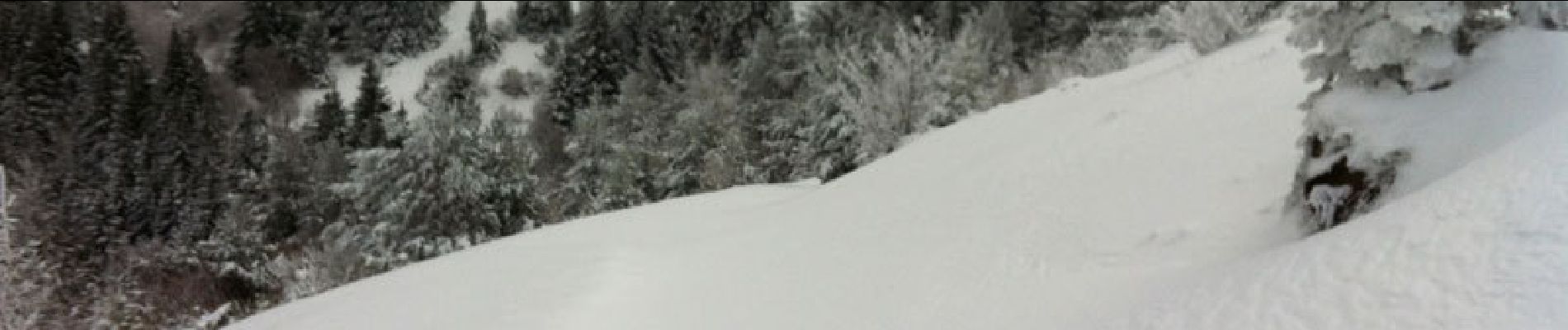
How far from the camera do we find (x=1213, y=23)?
19.6m

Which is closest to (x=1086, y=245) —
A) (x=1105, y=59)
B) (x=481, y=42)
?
(x=1105, y=59)

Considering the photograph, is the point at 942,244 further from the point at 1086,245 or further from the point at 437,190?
the point at 437,190

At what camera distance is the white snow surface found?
3961 mm

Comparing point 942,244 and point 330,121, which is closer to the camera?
point 942,244

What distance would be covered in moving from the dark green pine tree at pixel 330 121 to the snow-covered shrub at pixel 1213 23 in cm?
5181

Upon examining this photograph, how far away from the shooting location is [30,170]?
22094 mm

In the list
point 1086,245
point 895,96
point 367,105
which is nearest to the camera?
point 1086,245

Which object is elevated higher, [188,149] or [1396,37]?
[1396,37]

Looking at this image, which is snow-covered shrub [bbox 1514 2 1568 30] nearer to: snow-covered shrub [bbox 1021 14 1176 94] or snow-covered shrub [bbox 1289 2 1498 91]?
snow-covered shrub [bbox 1289 2 1498 91]

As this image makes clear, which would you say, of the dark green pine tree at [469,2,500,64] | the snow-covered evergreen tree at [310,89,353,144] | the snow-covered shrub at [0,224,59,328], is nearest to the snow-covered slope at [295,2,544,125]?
the dark green pine tree at [469,2,500,64]

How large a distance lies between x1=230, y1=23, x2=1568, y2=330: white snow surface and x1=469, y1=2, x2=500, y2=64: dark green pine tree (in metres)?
63.7

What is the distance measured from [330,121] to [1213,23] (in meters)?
56.3

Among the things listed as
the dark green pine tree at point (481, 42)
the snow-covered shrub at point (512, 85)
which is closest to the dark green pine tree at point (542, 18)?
the dark green pine tree at point (481, 42)

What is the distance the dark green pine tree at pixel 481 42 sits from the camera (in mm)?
73500
